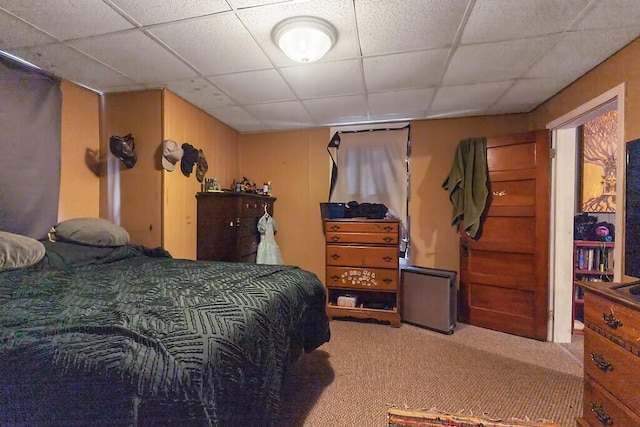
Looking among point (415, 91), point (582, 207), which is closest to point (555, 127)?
point (582, 207)

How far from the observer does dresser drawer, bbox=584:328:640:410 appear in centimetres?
117

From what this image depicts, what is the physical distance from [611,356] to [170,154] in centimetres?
329

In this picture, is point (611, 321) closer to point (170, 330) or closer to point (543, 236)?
point (543, 236)

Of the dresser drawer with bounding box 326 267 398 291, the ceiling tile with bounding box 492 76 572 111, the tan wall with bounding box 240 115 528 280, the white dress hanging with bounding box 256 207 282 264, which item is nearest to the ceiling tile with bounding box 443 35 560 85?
the ceiling tile with bounding box 492 76 572 111

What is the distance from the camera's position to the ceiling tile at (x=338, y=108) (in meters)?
2.87

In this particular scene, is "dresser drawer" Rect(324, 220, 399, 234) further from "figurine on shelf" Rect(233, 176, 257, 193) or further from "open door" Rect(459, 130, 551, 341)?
"figurine on shelf" Rect(233, 176, 257, 193)

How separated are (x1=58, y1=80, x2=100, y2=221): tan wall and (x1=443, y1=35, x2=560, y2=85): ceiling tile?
3264 mm

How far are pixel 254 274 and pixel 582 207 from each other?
365cm

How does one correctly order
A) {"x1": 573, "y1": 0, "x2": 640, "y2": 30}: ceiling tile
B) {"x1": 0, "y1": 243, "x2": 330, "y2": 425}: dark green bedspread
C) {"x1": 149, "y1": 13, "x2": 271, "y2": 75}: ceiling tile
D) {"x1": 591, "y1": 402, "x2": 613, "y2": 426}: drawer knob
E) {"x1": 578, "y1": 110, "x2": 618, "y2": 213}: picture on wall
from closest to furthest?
{"x1": 0, "y1": 243, "x2": 330, "y2": 425}: dark green bedspread → {"x1": 591, "y1": 402, "x2": 613, "y2": 426}: drawer knob → {"x1": 573, "y1": 0, "x2": 640, "y2": 30}: ceiling tile → {"x1": 149, "y1": 13, "x2": 271, "y2": 75}: ceiling tile → {"x1": 578, "y1": 110, "x2": 618, "y2": 213}: picture on wall

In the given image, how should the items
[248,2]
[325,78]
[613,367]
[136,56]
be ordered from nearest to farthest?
[613,367], [248,2], [136,56], [325,78]

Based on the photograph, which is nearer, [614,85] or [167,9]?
[167,9]

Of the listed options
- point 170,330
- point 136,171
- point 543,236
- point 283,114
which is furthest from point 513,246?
point 136,171

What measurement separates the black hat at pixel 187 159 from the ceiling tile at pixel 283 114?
0.77m

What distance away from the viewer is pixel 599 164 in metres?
3.01
